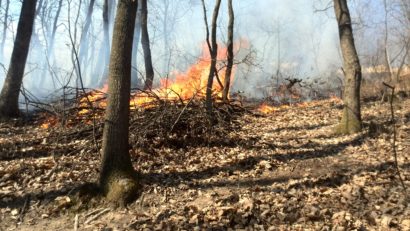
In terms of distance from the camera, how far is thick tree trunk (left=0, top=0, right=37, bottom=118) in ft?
34.5

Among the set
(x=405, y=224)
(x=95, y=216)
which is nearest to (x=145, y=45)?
(x=95, y=216)

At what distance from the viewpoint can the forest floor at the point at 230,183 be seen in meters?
4.93

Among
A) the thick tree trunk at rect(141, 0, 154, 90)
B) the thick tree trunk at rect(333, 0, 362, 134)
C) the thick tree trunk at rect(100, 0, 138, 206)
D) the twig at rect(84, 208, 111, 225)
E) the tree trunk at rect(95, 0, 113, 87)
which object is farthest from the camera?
the tree trunk at rect(95, 0, 113, 87)

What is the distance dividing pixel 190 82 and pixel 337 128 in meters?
4.87

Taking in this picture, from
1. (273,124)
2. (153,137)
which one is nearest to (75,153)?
(153,137)

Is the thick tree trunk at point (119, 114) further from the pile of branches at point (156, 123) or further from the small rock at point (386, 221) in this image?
the small rock at point (386, 221)

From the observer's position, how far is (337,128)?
8703 mm

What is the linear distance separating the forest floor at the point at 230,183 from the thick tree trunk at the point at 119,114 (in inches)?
10.6

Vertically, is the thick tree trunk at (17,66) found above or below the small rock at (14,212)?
above

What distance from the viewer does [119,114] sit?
5.55 m

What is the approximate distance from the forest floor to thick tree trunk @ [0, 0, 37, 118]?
5.74ft

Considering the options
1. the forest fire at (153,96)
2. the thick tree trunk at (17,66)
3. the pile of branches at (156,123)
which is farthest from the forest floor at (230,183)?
the thick tree trunk at (17,66)

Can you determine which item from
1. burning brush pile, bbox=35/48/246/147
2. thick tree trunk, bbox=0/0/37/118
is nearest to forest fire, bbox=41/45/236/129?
burning brush pile, bbox=35/48/246/147

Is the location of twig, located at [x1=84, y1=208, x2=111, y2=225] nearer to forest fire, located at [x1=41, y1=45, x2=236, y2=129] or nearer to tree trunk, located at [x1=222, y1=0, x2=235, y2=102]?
forest fire, located at [x1=41, y1=45, x2=236, y2=129]
